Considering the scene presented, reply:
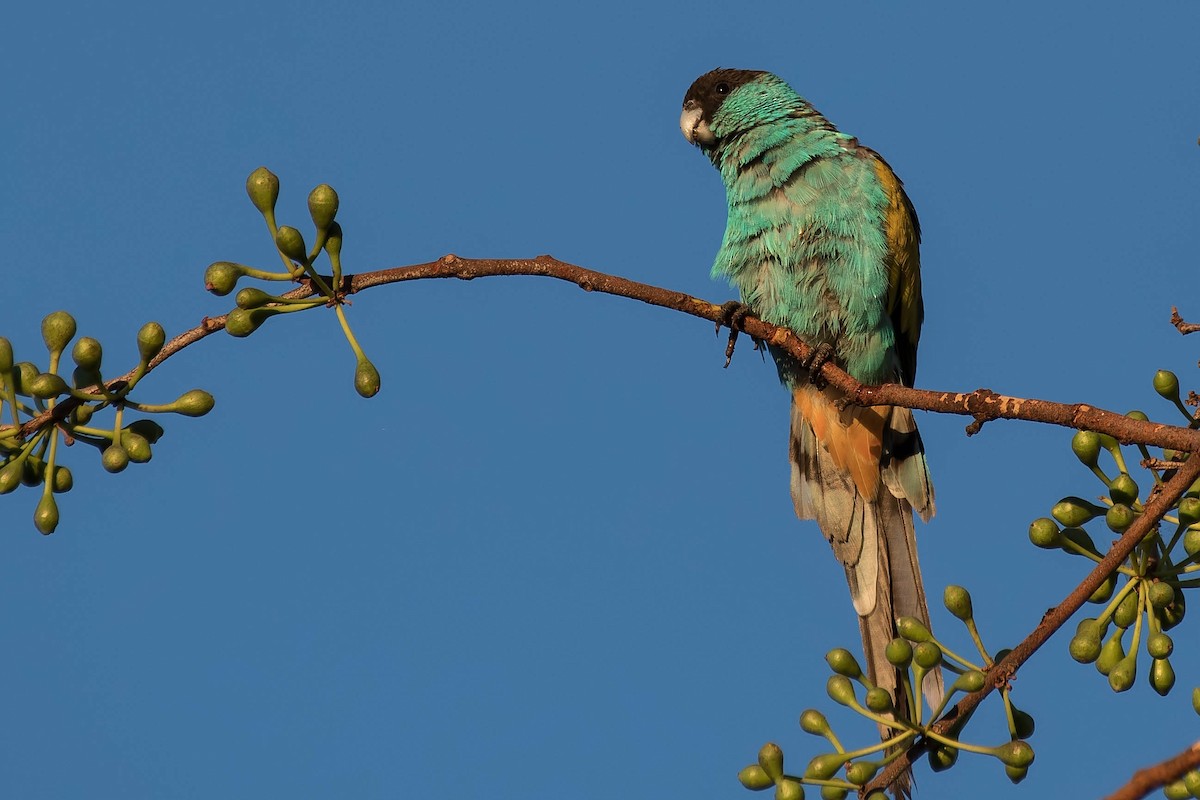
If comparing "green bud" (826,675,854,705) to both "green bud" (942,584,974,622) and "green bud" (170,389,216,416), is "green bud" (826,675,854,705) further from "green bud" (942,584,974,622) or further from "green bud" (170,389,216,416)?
"green bud" (170,389,216,416)

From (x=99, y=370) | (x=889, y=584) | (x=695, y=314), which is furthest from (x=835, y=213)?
(x=99, y=370)

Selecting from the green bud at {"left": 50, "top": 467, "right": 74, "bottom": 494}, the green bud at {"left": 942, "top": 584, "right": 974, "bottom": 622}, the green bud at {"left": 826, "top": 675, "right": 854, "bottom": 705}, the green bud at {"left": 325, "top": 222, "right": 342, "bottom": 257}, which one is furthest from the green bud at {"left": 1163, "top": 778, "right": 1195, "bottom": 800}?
the green bud at {"left": 50, "top": 467, "right": 74, "bottom": 494}

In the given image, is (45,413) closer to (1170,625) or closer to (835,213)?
(1170,625)

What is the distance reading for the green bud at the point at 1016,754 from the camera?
112 inches

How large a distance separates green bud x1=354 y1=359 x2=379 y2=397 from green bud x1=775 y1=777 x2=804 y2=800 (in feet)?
4.65

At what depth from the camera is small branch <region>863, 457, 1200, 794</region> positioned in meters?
2.92

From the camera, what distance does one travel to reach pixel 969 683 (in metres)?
2.87

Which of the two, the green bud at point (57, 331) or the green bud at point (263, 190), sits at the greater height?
the green bud at point (263, 190)

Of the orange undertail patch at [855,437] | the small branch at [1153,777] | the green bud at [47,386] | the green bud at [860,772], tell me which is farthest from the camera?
the orange undertail patch at [855,437]

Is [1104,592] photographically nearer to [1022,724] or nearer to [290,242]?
[1022,724]

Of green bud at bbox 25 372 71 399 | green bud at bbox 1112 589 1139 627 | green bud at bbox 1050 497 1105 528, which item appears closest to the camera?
green bud at bbox 25 372 71 399

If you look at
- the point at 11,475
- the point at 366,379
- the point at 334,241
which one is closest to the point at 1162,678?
the point at 366,379

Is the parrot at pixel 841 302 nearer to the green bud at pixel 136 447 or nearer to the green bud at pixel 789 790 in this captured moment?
the green bud at pixel 789 790

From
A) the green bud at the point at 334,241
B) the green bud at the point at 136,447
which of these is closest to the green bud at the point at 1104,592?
the green bud at the point at 334,241
